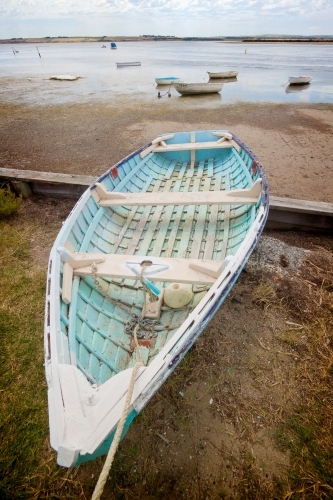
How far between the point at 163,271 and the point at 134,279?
32 centimetres

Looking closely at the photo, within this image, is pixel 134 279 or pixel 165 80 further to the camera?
pixel 165 80

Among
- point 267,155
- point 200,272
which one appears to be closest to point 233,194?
point 200,272

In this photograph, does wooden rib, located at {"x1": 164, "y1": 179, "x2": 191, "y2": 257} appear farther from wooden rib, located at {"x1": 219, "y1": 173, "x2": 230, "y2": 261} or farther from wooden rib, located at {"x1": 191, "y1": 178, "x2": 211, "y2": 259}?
wooden rib, located at {"x1": 219, "y1": 173, "x2": 230, "y2": 261}

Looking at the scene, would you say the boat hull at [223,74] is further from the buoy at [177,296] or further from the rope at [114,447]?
the rope at [114,447]

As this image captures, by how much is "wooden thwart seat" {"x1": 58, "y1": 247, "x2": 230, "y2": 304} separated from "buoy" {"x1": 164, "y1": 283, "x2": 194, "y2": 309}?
5.4 inches

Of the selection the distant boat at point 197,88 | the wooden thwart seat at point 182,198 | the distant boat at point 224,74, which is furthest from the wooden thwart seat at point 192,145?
the distant boat at point 224,74

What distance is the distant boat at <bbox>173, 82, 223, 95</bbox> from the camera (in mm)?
18062

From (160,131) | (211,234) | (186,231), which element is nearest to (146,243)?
(186,231)

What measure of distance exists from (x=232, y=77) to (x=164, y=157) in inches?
1000

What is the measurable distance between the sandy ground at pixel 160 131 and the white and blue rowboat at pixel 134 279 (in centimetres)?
256

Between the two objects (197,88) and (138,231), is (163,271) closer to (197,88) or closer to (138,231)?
(138,231)

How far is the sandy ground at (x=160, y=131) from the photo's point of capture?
751cm

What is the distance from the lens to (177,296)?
2842 millimetres

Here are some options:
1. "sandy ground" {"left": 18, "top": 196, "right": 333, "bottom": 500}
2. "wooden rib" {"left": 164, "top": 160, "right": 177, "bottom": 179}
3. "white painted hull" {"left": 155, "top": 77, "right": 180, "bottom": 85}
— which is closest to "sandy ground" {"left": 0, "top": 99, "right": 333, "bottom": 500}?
"sandy ground" {"left": 18, "top": 196, "right": 333, "bottom": 500}
